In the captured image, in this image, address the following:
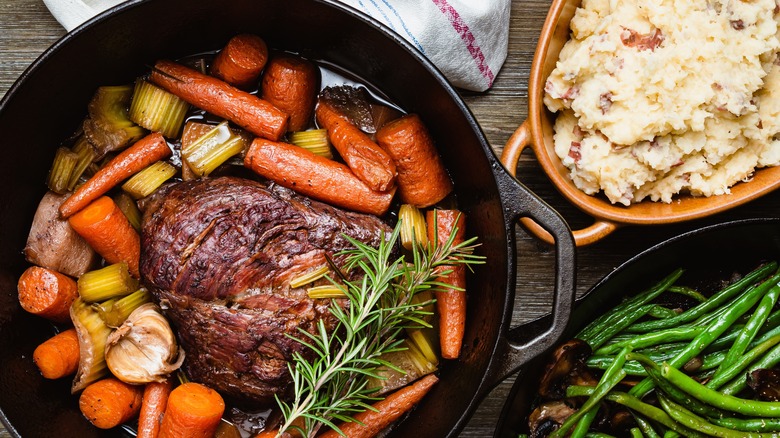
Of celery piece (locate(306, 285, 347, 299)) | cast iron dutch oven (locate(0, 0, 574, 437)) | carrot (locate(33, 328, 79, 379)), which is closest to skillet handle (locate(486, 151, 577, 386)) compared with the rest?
cast iron dutch oven (locate(0, 0, 574, 437))

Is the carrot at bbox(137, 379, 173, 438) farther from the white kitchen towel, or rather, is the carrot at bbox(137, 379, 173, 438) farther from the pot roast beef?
the white kitchen towel

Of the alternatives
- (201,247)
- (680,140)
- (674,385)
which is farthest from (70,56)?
(674,385)

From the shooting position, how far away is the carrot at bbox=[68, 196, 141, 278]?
259cm

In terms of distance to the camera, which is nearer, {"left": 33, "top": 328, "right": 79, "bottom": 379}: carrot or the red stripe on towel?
{"left": 33, "top": 328, "right": 79, "bottom": 379}: carrot

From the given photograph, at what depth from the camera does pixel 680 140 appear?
2.68 meters

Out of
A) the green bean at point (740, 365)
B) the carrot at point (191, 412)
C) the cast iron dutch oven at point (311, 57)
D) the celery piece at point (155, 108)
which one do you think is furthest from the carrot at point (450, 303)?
the celery piece at point (155, 108)

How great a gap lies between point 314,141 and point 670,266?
162 cm

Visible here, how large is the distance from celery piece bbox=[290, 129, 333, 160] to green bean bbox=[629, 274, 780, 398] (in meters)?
1.59

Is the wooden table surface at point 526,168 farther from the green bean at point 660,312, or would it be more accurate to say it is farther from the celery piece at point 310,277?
the celery piece at point 310,277

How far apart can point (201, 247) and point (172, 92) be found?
71 cm

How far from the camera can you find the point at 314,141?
111 inches

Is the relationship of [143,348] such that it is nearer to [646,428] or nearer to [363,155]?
[363,155]

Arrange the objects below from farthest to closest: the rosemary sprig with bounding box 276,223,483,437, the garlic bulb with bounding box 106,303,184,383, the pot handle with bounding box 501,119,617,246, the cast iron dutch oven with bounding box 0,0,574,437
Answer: the pot handle with bounding box 501,119,617,246 < the garlic bulb with bounding box 106,303,184,383 < the cast iron dutch oven with bounding box 0,0,574,437 < the rosemary sprig with bounding box 276,223,483,437

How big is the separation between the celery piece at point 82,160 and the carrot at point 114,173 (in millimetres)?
77
